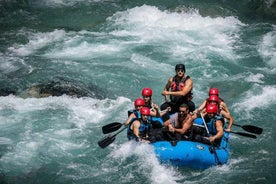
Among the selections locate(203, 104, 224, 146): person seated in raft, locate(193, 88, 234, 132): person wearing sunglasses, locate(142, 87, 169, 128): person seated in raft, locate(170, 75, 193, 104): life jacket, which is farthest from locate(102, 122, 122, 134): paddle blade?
locate(203, 104, 224, 146): person seated in raft

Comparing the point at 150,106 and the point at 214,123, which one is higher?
the point at 150,106

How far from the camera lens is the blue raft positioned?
26.8 feet

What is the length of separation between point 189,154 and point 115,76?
551 centimetres

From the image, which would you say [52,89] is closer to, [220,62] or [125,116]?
[125,116]

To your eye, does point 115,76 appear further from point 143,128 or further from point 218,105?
point 218,105

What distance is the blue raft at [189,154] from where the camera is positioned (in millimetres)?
8156

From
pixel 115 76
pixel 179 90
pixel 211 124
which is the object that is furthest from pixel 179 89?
pixel 115 76

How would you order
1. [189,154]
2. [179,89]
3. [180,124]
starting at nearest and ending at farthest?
[189,154], [180,124], [179,89]

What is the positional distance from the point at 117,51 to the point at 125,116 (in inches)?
177

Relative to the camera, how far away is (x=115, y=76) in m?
13.1

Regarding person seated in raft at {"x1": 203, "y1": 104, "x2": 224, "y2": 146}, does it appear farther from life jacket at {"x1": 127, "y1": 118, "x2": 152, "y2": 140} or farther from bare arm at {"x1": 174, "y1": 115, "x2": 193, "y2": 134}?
life jacket at {"x1": 127, "y1": 118, "x2": 152, "y2": 140}

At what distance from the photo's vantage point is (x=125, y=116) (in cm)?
1099

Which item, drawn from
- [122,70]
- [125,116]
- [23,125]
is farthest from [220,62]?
[23,125]

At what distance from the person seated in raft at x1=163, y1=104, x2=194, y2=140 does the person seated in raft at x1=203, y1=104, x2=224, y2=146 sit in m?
0.42
